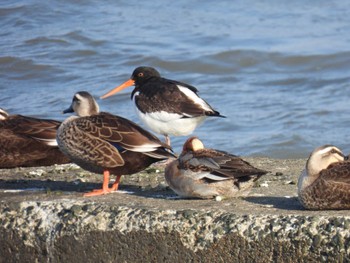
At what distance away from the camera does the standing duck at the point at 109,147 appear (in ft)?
25.4

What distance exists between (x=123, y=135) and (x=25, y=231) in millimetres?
1237

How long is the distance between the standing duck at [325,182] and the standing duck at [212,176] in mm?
377

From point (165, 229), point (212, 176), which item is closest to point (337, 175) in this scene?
point (212, 176)

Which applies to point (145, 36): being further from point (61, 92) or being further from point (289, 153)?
point (289, 153)

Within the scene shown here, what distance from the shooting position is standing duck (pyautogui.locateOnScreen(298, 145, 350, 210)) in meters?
6.79

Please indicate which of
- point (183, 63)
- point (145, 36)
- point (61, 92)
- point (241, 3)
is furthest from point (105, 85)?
point (241, 3)

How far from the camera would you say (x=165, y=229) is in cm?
666

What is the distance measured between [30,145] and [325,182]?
3108 mm

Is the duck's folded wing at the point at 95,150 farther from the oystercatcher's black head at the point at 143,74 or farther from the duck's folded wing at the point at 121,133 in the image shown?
the oystercatcher's black head at the point at 143,74

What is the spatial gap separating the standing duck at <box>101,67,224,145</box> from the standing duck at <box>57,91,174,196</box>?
3130mm

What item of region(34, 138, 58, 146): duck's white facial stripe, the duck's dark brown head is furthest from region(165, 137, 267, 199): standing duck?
region(34, 138, 58, 146): duck's white facial stripe

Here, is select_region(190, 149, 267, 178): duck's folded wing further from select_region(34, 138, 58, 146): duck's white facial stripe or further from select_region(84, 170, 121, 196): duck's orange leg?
select_region(34, 138, 58, 146): duck's white facial stripe

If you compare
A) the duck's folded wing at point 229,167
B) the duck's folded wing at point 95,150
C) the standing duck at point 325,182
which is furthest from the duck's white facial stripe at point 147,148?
the standing duck at point 325,182

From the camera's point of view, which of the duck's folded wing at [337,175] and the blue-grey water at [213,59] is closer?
the duck's folded wing at [337,175]
